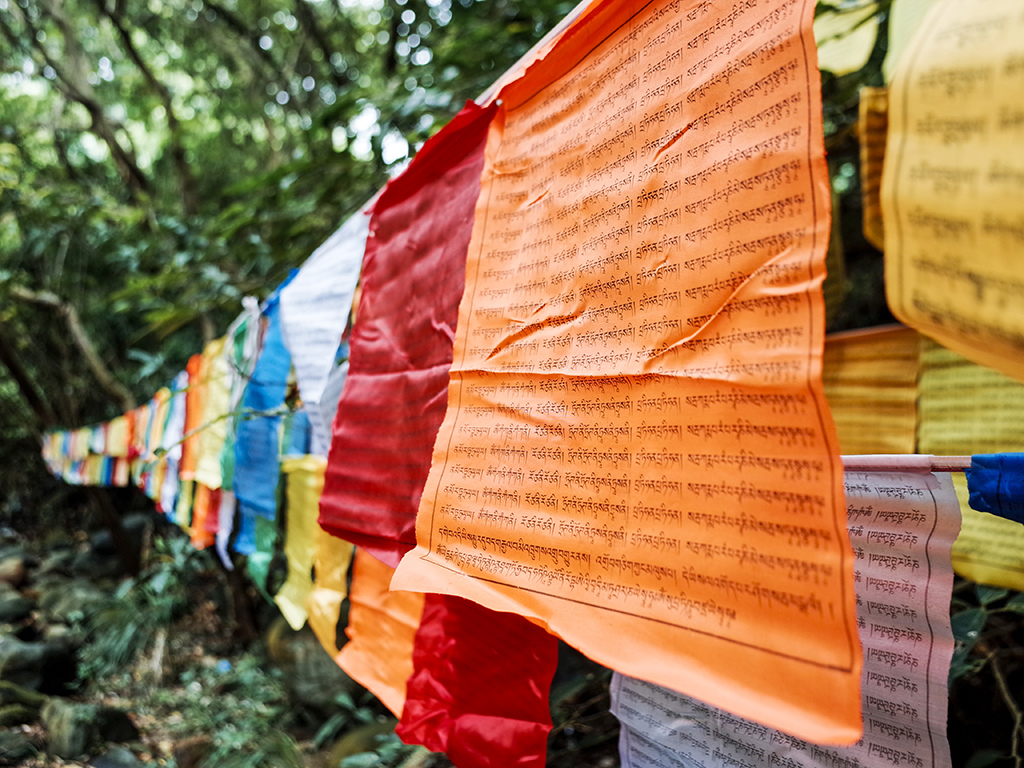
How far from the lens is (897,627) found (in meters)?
0.72

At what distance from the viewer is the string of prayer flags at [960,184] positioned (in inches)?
15.6

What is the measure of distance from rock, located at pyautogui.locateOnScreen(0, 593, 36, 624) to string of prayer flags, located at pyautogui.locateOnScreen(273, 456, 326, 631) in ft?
12.9

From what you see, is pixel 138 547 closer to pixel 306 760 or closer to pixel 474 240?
pixel 306 760

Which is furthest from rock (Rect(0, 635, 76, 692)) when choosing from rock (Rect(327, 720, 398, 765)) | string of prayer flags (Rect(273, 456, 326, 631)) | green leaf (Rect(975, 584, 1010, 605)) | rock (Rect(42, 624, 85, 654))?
green leaf (Rect(975, 584, 1010, 605))

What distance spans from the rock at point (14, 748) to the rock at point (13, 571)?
274 cm

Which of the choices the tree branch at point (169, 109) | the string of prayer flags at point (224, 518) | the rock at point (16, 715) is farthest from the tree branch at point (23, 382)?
the string of prayer flags at point (224, 518)

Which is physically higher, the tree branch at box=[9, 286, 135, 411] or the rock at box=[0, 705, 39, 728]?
the tree branch at box=[9, 286, 135, 411]

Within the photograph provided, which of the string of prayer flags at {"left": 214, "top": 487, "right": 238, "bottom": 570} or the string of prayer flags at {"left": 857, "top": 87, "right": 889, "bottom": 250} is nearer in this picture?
the string of prayer flags at {"left": 857, "top": 87, "right": 889, "bottom": 250}

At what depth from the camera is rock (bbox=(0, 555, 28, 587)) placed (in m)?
4.98

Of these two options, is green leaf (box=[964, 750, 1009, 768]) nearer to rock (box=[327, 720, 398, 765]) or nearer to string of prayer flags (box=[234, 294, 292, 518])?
string of prayer flags (box=[234, 294, 292, 518])

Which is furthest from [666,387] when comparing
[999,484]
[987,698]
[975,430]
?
[987,698]

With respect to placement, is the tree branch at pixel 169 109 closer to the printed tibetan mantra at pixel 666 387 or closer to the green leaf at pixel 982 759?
the printed tibetan mantra at pixel 666 387

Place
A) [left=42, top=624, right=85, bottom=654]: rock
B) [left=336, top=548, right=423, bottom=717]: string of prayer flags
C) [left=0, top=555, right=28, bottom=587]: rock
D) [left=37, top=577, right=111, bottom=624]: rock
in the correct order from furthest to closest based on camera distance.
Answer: [left=0, top=555, right=28, bottom=587]: rock → [left=37, top=577, right=111, bottom=624]: rock → [left=42, top=624, right=85, bottom=654]: rock → [left=336, top=548, right=423, bottom=717]: string of prayer flags

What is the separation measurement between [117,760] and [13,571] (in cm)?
322
